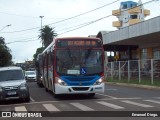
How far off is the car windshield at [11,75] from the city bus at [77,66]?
5.86 ft

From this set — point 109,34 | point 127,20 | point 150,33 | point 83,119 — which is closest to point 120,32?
point 109,34

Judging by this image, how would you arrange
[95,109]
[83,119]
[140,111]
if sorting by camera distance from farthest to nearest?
[95,109]
[140,111]
[83,119]

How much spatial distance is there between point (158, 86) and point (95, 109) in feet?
48.5

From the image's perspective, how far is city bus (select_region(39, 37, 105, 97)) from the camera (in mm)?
20625

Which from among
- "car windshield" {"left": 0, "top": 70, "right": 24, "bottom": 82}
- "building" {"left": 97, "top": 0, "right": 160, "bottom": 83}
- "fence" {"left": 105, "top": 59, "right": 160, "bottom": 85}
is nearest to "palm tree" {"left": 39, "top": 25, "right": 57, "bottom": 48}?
"building" {"left": 97, "top": 0, "right": 160, "bottom": 83}

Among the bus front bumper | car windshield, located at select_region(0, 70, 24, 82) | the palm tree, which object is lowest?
the bus front bumper

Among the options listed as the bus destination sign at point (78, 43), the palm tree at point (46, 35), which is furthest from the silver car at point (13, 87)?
the palm tree at point (46, 35)

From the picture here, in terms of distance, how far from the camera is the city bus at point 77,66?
20625mm

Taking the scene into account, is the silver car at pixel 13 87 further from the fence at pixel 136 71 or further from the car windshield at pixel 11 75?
the fence at pixel 136 71

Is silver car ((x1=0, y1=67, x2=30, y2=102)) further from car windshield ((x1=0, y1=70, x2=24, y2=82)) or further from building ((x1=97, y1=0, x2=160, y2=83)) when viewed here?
building ((x1=97, y1=0, x2=160, y2=83))

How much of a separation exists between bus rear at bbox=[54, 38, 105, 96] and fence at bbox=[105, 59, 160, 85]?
12843mm

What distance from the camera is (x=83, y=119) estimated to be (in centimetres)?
1327

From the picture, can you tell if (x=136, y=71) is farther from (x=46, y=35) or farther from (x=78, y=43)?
(x=46, y=35)

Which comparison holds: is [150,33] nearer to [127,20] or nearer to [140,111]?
[140,111]
